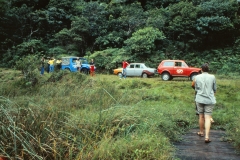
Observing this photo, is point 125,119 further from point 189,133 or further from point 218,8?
point 218,8

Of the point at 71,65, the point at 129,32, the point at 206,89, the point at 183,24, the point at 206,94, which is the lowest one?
the point at 206,94

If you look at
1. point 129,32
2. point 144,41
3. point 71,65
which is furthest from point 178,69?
point 129,32

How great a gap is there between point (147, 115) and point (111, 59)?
65.0 ft

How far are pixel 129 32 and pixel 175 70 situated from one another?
1067cm

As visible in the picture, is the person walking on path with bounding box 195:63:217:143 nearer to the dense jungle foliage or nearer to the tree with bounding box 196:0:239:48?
the dense jungle foliage

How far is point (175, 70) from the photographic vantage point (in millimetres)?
18906

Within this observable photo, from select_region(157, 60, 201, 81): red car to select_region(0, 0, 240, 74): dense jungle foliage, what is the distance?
5.37 metres

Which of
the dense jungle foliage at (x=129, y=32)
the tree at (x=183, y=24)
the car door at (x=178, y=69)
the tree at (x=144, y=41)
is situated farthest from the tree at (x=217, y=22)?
the car door at (x=178, y=69)

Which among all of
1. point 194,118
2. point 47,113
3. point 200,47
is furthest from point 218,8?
point 47,113

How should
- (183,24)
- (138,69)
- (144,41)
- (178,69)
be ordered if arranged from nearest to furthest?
(178,69) < (138,69) < (144,41) < (183,24)

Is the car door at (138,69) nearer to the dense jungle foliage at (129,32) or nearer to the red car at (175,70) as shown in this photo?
the red car at (175,70)

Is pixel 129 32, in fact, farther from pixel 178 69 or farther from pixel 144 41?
pixel 178 69

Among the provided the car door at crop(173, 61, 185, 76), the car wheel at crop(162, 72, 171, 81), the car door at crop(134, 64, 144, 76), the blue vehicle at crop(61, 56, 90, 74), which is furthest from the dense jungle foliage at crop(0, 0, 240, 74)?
the car door at crop(173, 61, 185, 76)

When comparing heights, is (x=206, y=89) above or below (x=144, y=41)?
below
